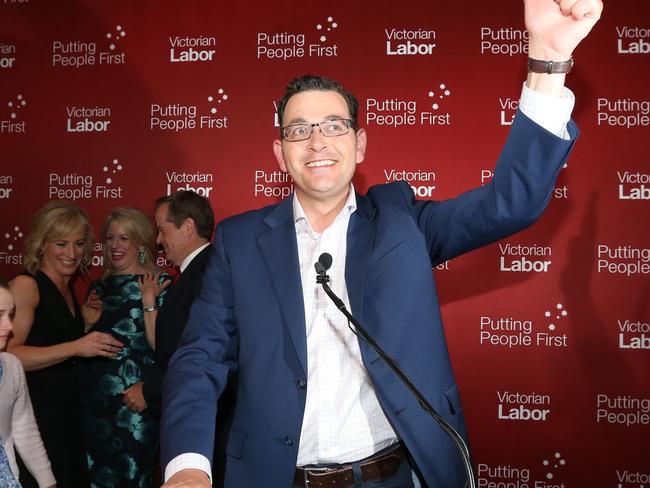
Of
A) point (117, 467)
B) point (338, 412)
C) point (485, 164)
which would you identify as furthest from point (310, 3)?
point (338, 412)

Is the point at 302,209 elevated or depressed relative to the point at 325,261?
elevated

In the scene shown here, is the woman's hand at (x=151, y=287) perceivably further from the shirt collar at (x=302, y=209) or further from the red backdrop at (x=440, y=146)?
the shirt collar at (x=302, y=209)

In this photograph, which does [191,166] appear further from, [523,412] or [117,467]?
[523,412]

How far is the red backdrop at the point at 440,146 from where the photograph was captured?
12.4 feet

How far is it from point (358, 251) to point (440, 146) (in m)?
2.42

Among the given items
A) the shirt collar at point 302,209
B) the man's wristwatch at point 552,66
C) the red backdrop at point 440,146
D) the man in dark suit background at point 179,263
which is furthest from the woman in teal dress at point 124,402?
the man's wristwatch at point 552,66

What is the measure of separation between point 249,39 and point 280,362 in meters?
3.02

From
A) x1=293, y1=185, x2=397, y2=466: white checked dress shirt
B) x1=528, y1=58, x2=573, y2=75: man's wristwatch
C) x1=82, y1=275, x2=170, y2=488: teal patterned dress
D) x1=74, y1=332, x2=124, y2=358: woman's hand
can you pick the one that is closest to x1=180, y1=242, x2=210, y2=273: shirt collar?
x1=82, y1=275, x2=170, y2=488: teal patterned dress

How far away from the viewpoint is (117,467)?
3445 millimetres

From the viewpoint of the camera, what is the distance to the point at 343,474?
1.61 m

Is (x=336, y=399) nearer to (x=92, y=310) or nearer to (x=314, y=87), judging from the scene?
(x=314, y=87)

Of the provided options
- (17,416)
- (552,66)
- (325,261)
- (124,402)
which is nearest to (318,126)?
(325,261)

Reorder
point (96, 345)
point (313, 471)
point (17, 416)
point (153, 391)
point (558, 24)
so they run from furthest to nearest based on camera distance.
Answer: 1. point (96, 345)
2. point (153, 391)
3. point (17, 416)
4. point (313, 471)
5. point (558, 24)

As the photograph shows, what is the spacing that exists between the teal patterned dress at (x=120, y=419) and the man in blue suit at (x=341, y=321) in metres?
1.91
